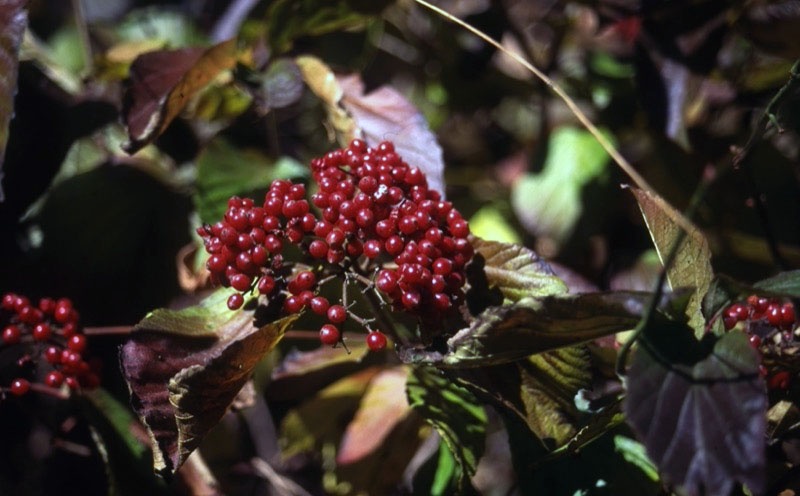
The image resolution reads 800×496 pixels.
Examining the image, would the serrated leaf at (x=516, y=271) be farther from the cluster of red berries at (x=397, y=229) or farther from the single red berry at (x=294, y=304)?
the single red berry at (x=294, y=304)

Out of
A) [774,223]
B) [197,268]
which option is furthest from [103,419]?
[774,223]

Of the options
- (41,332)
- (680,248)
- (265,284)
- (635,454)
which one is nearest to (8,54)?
(41,332)

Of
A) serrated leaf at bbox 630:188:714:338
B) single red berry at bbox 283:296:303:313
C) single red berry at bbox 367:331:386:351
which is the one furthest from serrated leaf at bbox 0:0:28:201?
serrated leaf at bbox 630:188:714:338

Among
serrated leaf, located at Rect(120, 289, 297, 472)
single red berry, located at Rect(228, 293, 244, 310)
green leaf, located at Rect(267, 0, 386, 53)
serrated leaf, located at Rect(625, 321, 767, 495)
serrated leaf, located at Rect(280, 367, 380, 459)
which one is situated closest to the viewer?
serrated leaf, located at Rect(625, 321, 767, 495)

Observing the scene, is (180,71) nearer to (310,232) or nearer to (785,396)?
(310,232)

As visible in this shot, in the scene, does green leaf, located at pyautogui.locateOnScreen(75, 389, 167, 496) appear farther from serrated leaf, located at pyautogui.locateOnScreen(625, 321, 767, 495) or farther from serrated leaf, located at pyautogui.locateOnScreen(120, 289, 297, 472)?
serrated leaf, located at pyautogui.locateOnScreen(625, 321, 767, 495)

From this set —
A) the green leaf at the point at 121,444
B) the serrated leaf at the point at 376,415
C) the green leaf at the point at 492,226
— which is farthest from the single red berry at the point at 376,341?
the green leaf at the point at 492,226
